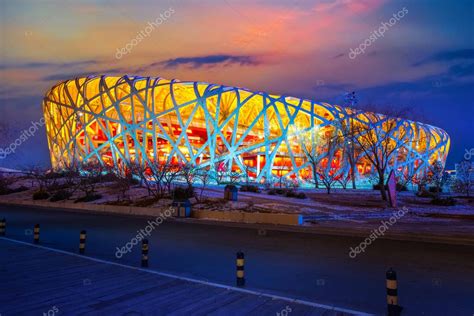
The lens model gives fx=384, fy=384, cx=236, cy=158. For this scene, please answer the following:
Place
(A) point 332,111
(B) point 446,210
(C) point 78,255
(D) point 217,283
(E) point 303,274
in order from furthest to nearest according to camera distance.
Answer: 1. (A) point 332,111
2. (B) point 446,210
3. (C) point 78,255
4. (E) point 303,274
5. (D) point 217,283

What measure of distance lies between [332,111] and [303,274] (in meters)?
49.5

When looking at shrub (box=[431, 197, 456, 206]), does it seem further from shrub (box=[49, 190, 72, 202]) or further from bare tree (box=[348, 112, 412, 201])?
shrub (box=[49, 190, 72, 202])

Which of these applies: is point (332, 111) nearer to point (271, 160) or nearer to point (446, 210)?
point (271, 160)

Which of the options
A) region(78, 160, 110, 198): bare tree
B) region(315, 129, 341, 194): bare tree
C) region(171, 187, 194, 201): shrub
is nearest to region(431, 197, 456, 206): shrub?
region(171, 187, 194, 201): shrub

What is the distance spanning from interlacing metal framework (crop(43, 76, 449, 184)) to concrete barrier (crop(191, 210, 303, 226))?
27307 mm

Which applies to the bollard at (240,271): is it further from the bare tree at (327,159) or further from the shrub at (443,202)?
the bare tree at (327,159)

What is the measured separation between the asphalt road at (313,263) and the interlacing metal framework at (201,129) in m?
34.3

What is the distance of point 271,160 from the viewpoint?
167ft

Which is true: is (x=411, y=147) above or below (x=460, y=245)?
above

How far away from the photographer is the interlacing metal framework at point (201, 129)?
50344 mm

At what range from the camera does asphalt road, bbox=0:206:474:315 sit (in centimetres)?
629

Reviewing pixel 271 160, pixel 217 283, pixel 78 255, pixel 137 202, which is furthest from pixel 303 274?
pixel 271 160

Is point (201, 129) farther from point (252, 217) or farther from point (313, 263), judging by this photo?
point (313, 263)

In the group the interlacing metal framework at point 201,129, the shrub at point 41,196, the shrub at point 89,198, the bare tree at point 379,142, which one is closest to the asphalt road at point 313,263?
the shrub at point 89,198
